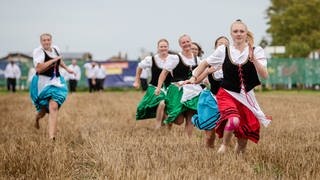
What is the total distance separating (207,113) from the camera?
7742 millimetres

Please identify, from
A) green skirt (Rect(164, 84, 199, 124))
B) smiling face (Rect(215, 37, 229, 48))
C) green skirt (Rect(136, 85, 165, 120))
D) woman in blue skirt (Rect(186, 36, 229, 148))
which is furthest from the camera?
green skirt (Rect(136, 85, 165, 120))

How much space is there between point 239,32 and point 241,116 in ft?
3.20

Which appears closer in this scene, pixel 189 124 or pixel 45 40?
pixel 45 40

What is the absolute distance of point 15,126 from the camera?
38.0ft

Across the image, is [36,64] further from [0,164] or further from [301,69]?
[301,69]

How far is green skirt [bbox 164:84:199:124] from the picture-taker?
1009cm

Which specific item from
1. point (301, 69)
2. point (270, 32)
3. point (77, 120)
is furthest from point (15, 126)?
point (270, 32)

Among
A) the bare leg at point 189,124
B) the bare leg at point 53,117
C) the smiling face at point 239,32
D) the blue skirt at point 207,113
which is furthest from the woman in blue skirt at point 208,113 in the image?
the bare leg at point 53,117

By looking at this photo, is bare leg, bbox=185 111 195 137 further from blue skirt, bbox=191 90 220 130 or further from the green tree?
the green tree

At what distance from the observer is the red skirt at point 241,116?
708 cm

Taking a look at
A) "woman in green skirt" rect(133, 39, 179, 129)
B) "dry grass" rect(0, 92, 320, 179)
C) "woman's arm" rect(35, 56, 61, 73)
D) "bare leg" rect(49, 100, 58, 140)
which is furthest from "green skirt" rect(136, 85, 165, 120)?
"woman's arm" rect(35, 56, 61, 73)

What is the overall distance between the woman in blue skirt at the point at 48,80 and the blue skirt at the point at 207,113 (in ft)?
8.72

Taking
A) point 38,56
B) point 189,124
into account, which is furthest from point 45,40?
point 189,124

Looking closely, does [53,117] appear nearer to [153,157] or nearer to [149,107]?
[149,107]
